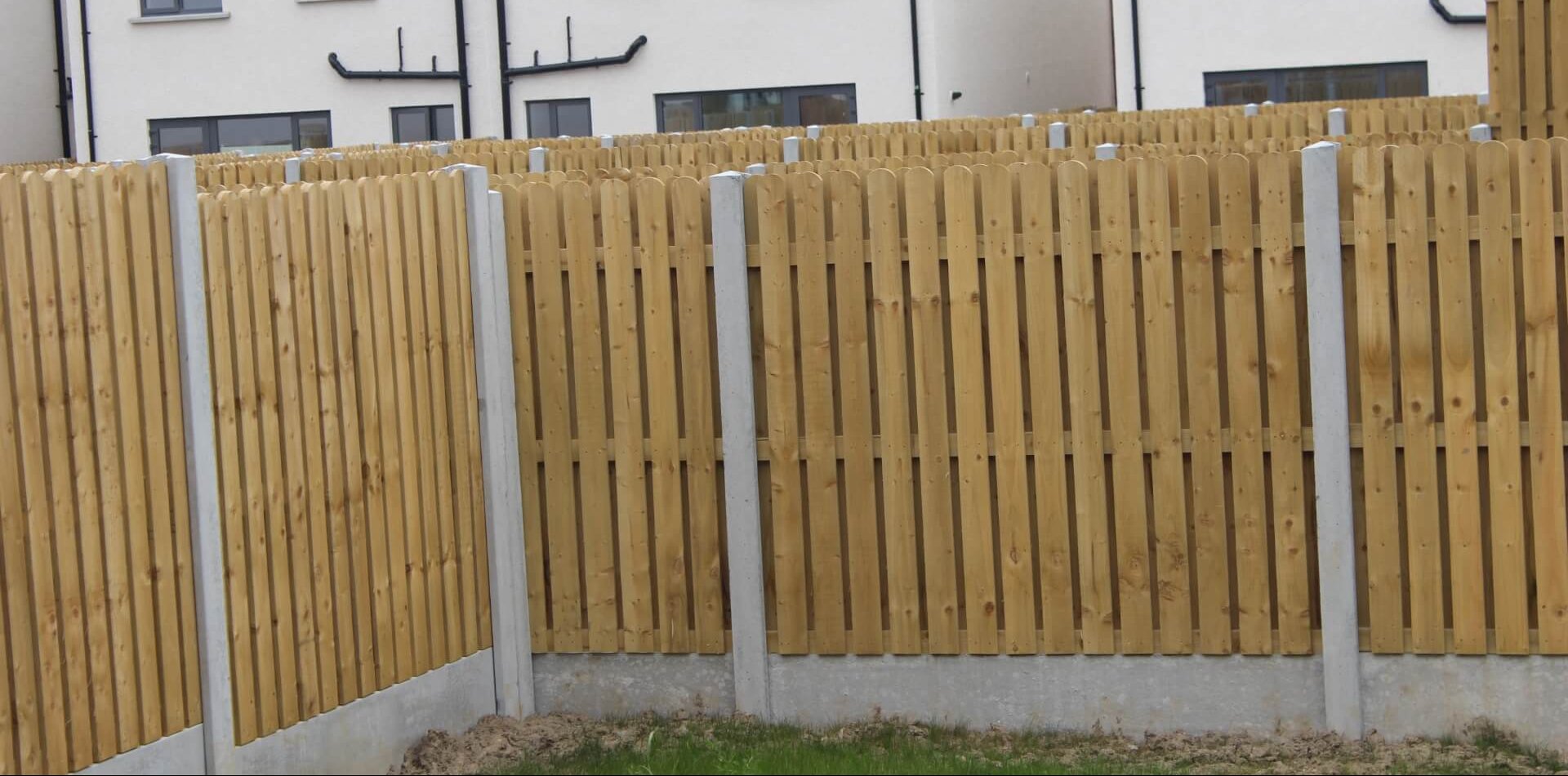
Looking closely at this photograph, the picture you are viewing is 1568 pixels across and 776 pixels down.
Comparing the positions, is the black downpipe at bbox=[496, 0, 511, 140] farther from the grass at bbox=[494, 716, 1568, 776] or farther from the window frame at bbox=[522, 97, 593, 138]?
the grass at bbox=[494, 716, 1568, 776]

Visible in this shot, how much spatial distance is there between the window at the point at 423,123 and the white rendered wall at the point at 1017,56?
7827 millimetres

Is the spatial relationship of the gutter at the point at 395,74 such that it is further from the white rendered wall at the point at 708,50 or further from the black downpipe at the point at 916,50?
the black downpipe at the point at 916,50

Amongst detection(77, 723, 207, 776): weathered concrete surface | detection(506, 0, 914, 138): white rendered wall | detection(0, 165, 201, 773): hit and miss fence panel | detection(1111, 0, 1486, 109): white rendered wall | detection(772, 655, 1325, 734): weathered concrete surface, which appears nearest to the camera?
detection(0, 165, 201, 773): hit and miss fence panel

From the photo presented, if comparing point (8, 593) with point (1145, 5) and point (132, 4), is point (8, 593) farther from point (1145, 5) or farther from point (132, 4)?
point (132, 4)

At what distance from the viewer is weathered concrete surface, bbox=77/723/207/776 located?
16.6 ft

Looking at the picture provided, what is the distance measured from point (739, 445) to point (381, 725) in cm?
159

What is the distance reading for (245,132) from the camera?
1161 inches

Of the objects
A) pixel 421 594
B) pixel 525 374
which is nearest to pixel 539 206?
pixel 525 374

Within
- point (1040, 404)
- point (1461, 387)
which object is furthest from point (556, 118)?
point (1461, 387)

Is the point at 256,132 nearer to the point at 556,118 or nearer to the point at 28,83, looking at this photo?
the point at 28,83

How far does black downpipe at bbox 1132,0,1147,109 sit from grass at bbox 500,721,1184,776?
20.4m

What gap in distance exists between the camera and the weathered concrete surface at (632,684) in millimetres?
6797

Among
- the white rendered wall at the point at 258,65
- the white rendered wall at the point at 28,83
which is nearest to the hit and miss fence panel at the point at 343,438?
the white rendered wall at the point at 258,65

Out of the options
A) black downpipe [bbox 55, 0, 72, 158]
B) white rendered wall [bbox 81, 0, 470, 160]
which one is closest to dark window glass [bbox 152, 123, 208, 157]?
white rendered wall [bbox 81, 0, 470, 160]
